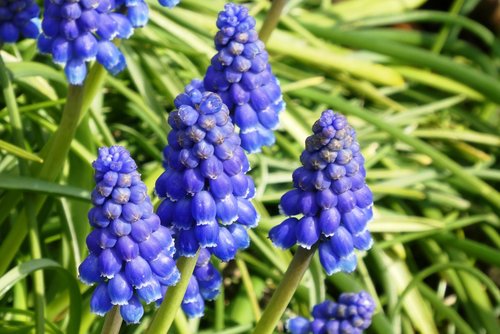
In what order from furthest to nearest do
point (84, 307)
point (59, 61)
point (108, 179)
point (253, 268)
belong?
point (253, 268) → point (84, 307) → point (59, 61) → point (108, 179)

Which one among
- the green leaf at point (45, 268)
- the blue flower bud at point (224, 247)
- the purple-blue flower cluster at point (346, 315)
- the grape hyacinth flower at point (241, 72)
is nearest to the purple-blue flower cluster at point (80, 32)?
the grape hyacinth flower at point (241, 72)

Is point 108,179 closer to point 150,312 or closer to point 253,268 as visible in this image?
point 150,312

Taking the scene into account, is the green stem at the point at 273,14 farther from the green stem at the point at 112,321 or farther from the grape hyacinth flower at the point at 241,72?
the green stem at the point at 112,321

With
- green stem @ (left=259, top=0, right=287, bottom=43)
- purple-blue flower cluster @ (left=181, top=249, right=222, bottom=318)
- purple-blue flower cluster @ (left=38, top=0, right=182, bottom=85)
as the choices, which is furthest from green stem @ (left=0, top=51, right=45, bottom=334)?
green stem @ (left=259, top=0, right=287, bottom=43)

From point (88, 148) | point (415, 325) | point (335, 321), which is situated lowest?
point (415, 325)

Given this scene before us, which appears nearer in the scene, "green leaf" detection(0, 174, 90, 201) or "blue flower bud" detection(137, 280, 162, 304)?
"blue flower bud" detection(137, 280, 162, 304)

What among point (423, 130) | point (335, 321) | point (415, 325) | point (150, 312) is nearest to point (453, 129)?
point (423, 130)

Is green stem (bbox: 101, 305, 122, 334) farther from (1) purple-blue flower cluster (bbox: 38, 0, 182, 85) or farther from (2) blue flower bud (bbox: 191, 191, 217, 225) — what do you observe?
(1) purple-blue flower cluster (bbox: 38, 0, 182, 85)
